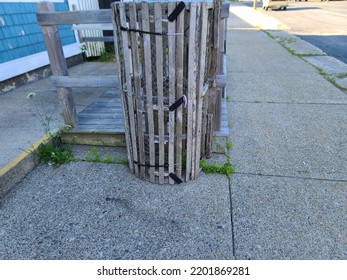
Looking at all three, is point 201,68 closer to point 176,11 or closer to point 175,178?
point 176,11

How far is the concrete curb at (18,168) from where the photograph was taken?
2.68 m

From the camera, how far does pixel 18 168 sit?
9.35 ft

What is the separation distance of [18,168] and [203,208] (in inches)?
78.4

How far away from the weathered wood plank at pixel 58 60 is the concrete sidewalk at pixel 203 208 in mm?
479

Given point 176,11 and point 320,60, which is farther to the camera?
point 320,60

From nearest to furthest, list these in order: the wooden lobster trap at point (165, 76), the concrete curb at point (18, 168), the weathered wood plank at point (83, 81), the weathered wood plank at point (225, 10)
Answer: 1. the wooden lobster trap at point (165, 76)
2. the concrete curb at point (18, 168)
3. the weathered wood plank at point (225, 10)
4. the weathered wood plank at point (83, 81)

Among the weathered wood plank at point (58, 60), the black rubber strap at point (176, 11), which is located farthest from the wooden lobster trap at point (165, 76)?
the weathered wood plank at point (58, 60)

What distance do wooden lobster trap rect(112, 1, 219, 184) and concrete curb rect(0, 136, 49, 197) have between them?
1.14 m

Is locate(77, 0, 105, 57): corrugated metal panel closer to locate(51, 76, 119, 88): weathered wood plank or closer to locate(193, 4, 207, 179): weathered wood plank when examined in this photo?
locate(51, 76, 119, 88): weathered wood plank

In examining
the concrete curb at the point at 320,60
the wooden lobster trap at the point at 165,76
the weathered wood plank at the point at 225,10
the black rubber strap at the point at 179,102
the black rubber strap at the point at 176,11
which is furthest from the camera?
the concrete curb at the point at 320,60

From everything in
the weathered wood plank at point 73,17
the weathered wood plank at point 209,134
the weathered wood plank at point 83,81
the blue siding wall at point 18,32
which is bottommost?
the weathered wood plank at point 209,134

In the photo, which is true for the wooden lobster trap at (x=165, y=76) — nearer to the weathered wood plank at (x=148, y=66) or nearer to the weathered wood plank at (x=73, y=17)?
the weathered wood plank at (x=148, y=66)

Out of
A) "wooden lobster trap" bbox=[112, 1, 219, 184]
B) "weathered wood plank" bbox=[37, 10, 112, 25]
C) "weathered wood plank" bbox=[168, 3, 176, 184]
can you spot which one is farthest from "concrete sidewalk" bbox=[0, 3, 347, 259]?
"weathered wood plank" bbox=[37, 10, 112, 25]

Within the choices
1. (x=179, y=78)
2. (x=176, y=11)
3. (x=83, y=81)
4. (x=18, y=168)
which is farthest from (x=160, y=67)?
(x=18, y=168)
